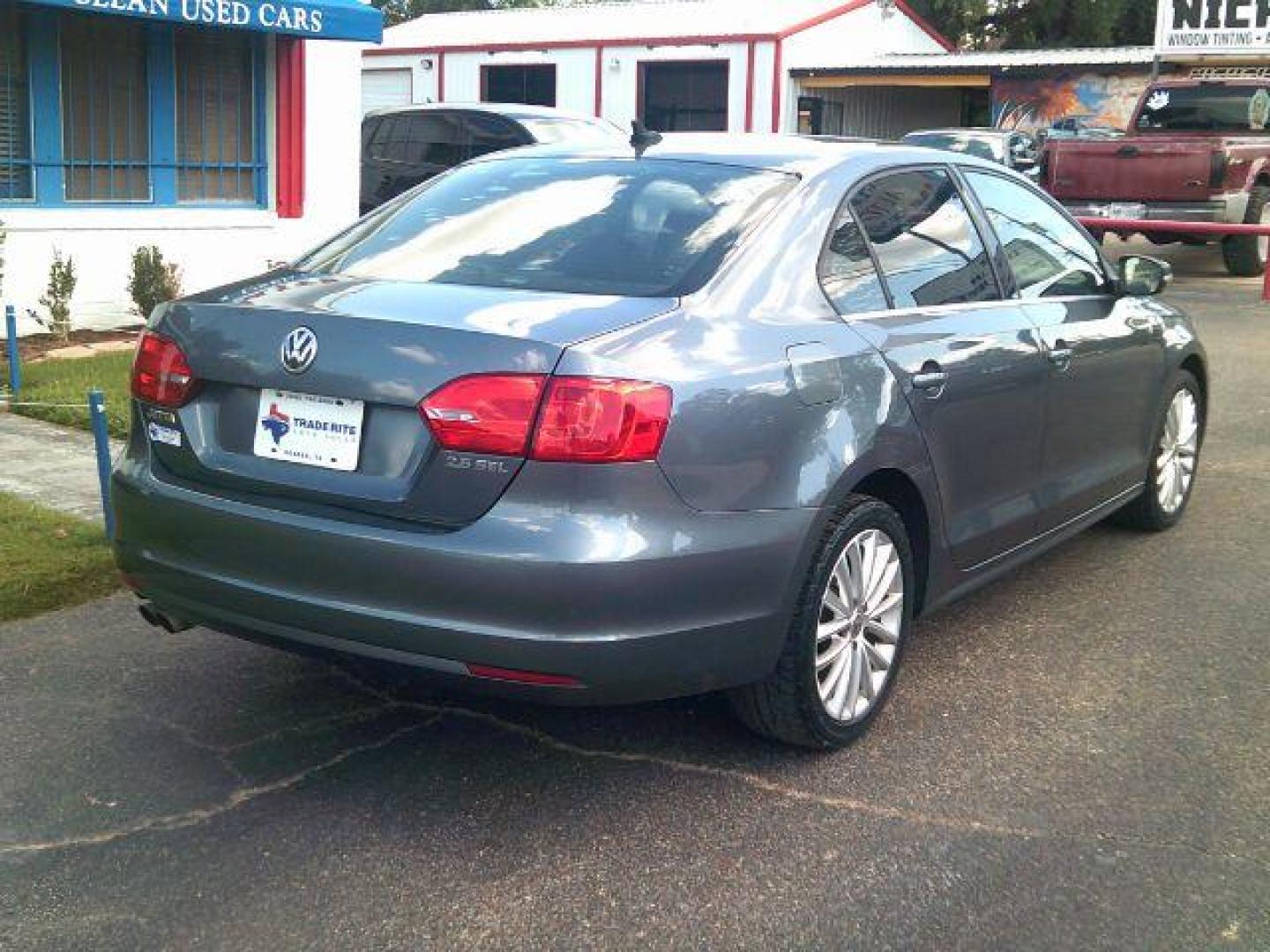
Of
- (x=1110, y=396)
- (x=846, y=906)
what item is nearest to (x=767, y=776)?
(x=846, y=906)

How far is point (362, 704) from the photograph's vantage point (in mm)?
4176

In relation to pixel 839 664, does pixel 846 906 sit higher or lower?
lower

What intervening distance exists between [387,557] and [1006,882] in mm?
1576

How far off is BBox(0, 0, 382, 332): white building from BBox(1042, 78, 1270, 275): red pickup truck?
8608 millimetres

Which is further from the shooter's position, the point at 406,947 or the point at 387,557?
the point at 387,557

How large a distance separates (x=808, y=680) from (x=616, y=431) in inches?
36.6

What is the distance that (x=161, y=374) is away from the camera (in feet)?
12.3

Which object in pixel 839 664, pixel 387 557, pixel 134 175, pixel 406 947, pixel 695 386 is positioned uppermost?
pixel 134 175

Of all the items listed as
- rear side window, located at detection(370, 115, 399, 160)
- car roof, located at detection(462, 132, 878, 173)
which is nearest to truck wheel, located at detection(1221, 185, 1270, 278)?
rear side window, located at detection(370, 115, 399, 160)

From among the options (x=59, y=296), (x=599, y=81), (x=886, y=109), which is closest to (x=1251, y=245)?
(x=59, y=296)

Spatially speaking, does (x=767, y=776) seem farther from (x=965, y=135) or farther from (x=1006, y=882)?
(x=965, y=135)

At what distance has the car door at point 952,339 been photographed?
406cm

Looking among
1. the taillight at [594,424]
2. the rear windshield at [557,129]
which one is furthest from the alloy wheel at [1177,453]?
the rear windshield at [557,129]

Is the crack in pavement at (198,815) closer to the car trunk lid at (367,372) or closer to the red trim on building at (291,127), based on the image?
the car trunk lid at (367,372)
